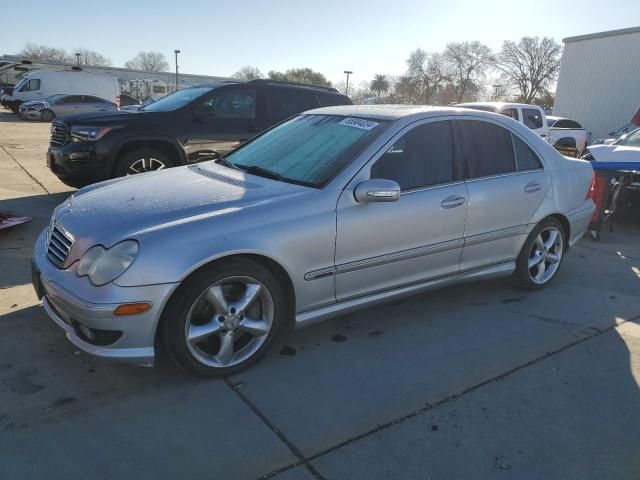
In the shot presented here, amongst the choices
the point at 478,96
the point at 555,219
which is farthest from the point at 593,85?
the point at 478,96

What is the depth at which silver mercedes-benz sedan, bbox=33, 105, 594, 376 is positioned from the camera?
2592mm

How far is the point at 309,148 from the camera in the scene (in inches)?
141

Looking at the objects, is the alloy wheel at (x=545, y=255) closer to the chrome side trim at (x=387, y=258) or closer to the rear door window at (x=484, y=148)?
the rear door window at (x=484, y=148)

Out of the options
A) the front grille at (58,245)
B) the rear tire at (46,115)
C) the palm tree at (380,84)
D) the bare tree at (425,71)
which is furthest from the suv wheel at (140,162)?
the palm tree at (380,84)

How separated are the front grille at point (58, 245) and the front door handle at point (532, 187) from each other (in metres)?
3.37

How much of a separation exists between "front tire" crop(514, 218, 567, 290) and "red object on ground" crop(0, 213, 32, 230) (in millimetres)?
5112

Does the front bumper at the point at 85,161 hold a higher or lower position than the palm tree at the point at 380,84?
lower

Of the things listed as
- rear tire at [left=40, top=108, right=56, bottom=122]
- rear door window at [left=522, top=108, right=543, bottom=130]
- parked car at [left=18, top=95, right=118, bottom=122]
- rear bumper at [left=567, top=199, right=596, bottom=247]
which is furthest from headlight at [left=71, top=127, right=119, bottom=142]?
rear tire at [left=40, top=108, right=56, bottom=122]

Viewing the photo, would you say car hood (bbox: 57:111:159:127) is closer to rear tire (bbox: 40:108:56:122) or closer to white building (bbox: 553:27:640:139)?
rear tire (bbox: 40:108:56:122)

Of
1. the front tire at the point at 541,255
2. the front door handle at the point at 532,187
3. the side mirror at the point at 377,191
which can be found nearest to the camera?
the side mirror at the point at 377,191

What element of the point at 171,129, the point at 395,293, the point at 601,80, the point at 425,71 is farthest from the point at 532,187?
the point at 425,71

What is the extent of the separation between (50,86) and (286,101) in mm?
24899

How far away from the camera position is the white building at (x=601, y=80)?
891 inches

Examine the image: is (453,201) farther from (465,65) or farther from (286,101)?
(465,65)
